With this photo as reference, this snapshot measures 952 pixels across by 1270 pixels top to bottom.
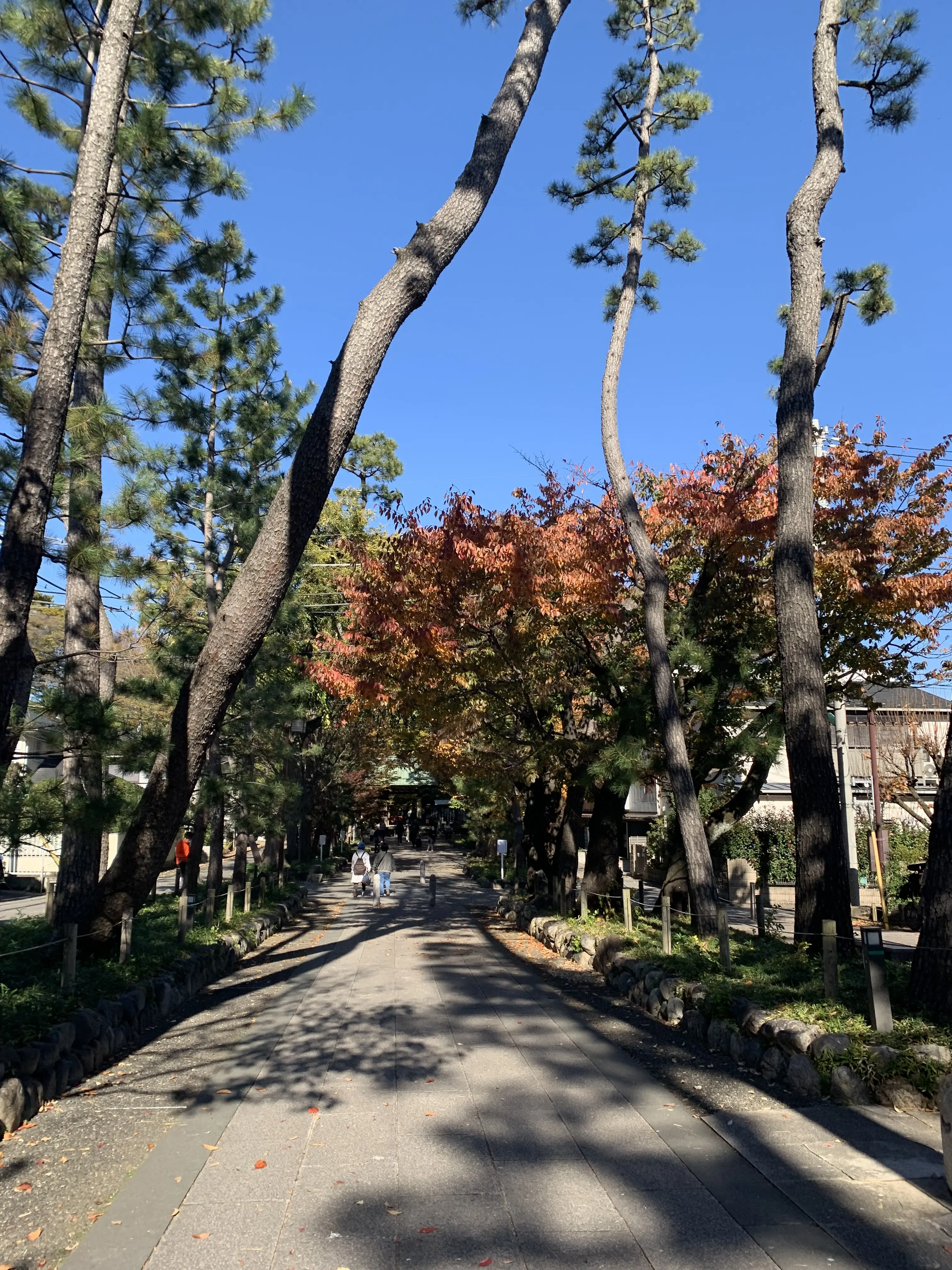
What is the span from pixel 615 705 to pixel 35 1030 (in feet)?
34.8

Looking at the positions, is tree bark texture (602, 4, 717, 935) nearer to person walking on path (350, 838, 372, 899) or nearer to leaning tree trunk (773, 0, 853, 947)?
leaning tree trunk (773, 0, 853, 947)

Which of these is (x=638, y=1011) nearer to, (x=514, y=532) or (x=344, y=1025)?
(x=344, y=1025)

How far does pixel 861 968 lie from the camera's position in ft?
29.9

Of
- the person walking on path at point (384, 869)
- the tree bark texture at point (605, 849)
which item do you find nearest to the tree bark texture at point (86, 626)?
the tree bark texture at point (605, 849)

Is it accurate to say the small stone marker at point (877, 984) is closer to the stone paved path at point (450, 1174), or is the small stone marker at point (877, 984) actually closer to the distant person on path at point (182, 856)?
the stone paved path at point (450, 1174)

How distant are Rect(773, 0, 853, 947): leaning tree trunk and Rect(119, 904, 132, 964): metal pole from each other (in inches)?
262

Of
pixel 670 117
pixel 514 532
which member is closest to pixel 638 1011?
pixel 514 532

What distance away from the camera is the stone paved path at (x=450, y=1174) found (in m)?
4.07

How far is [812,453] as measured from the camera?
10250 millimetres

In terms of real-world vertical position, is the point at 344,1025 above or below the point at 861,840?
below

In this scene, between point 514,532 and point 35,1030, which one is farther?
point 514,532

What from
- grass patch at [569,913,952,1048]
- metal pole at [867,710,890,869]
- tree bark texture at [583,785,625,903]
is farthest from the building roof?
grass patch at [569,913,952,1048]

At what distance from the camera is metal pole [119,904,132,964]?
366 inches

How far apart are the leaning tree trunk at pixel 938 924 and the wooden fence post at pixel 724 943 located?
2267mm
